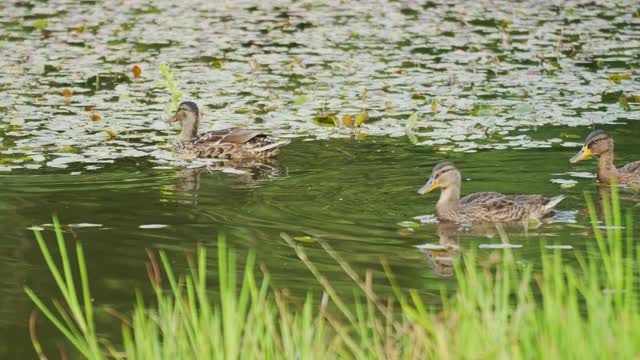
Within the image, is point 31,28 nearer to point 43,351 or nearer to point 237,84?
point 237,84

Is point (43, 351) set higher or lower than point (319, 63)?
lower

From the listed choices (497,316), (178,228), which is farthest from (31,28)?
(497,316)

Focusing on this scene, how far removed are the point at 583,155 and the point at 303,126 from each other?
3493mm

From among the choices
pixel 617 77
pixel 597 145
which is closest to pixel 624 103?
pixel 617 77

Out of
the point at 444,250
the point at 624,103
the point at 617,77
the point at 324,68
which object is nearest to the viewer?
the point at 444,250

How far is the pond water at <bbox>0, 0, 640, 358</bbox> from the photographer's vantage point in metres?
8.98

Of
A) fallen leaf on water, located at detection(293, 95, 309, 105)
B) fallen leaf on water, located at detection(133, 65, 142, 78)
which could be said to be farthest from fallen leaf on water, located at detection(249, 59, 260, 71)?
fallen leaf on water, located at detection(293, 95, 309, 105)

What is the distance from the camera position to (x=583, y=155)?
1164cm

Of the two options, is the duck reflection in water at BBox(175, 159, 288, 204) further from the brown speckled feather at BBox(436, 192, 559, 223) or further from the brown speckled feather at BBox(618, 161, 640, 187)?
the brown speckled feather at BBox(618, 161, 640, 187)

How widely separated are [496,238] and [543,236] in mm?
372

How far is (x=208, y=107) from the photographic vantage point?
1548 cm

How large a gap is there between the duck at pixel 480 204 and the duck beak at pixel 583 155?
1.68m

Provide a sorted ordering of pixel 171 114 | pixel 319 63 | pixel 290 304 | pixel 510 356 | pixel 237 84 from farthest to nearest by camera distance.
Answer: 1. pixel 319 63
2. pixel 237 84
3. pixel 171 114
4. pixel 290 304
5. pixel 510 356

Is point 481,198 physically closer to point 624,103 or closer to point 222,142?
point 222,142
